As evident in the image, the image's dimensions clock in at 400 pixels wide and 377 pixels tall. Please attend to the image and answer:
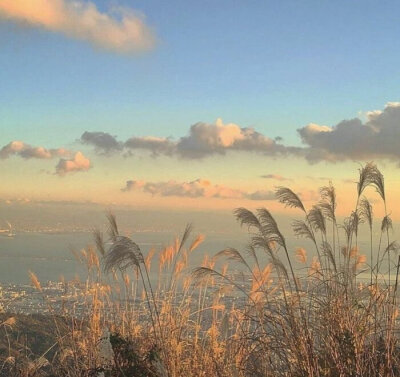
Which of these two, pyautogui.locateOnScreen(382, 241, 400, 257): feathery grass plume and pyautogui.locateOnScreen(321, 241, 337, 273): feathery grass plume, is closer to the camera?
pyautogui.locateOnScreen(321, 241, 337, 273): feathery grass plume

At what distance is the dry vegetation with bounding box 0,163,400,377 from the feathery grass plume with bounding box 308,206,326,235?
0.01m

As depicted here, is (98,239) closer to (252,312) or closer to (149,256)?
(149,256)

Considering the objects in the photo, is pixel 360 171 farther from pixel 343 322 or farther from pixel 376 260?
pixel 343 322

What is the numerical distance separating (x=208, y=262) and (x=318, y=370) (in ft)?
7.32

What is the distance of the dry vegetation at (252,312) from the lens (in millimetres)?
4895

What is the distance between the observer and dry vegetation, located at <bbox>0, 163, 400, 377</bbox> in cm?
489

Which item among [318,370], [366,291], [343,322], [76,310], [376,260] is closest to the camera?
[318,370]

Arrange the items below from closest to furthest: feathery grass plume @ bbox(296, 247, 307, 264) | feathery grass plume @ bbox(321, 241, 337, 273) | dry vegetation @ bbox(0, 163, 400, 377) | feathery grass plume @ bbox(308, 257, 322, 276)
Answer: dry vegetation @ bbox(0, 163, 400, 377) < feathery grass plume @ bbox(321, 241, 337, 273) < feathery grass plume @ bbox(308, 257, 322, 276) < feathery grass plume @ bbox(296, 247, 307, 264)

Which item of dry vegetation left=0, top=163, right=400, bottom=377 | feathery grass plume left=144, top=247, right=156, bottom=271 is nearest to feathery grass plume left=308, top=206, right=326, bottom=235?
dry vegetation left=0, top=163, right=400, bottom=377

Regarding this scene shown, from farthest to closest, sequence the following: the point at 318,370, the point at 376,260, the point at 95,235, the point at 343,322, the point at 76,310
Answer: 1. the point at 76,310
2. the point at 95,235
3. the point at 376,260
4. the point at 343,322
5. the point at 318,370

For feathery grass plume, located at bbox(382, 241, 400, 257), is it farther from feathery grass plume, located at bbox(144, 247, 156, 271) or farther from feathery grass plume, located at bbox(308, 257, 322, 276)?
feathery grass plume, located at bbox(144, 247, 156, 271)

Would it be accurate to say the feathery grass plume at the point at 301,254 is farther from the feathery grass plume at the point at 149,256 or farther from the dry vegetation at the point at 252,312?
the feathery grass plume at the point at 149,256

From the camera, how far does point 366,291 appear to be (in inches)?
220

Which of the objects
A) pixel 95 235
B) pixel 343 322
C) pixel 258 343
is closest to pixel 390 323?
pixel 343 322
